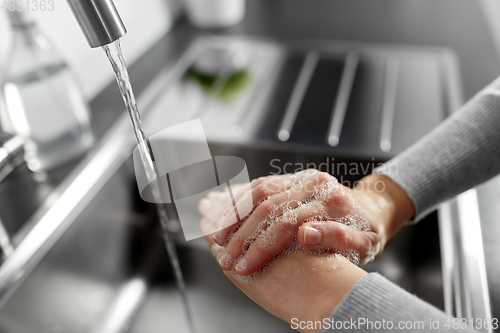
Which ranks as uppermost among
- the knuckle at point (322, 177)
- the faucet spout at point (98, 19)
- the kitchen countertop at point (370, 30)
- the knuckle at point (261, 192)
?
the faucet spout at point (98, 19)

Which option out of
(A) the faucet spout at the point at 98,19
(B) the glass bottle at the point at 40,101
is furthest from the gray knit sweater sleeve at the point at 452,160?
(B) the glass bottle at the point at 40,101

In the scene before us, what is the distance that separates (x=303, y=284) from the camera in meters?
0.32

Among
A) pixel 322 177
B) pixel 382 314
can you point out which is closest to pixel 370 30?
pixel 322 177

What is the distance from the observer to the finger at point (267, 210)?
0.35 m

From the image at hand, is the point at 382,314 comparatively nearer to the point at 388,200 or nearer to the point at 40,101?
the point at 388,200

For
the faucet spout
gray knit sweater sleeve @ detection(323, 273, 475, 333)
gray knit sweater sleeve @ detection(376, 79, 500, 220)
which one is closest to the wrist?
gray knit sweater sleeve @ detection(376, 79, 500, 220)

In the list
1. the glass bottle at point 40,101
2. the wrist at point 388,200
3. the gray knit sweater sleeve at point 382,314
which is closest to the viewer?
the gray knit sweater sleeve at point 382,314

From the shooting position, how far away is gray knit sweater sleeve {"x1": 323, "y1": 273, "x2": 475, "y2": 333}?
291 mm

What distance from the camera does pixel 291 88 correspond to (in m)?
0.80

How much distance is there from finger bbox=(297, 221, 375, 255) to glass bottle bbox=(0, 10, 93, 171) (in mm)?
429

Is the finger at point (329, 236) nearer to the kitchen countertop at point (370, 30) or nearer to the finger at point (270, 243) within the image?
the finger at point (270, 243)

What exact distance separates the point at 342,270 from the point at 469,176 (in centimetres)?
23

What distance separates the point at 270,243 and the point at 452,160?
0.24 metres

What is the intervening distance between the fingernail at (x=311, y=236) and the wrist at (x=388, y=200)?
0.10 m
